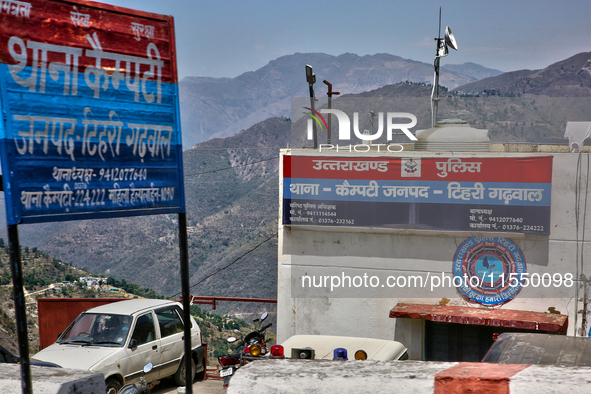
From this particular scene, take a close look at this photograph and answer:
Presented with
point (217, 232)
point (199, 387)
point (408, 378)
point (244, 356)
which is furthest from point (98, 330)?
point (217, 232)

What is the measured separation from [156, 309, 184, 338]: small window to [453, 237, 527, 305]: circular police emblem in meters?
5.40

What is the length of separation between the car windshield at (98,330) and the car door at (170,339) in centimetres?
75

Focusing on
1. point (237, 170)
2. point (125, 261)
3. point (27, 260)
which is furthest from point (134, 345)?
point (237, 170)

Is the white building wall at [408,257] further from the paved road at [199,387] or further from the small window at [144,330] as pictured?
the small window at [144,330]

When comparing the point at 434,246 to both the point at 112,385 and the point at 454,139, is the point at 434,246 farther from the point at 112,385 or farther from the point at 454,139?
the point at 112,385

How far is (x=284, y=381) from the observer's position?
7.64ft

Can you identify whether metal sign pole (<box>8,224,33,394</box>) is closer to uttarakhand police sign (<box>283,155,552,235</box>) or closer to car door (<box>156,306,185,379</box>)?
car door (<box>156,306,185,379</box>)

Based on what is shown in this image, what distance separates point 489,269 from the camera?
10352 mm

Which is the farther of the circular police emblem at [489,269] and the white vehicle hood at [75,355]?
the circular police emblem at [489,269]

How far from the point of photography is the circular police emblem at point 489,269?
10266mm

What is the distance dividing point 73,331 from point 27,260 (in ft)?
117

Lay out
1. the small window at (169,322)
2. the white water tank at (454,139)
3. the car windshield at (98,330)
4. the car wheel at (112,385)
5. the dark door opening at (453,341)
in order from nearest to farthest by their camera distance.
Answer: the car wheel at (112,385), the car windshield at (98,330), the small window at (169,322), the dark door opening at (453,341), the white water tank at (454,139)

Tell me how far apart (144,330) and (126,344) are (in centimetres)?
55

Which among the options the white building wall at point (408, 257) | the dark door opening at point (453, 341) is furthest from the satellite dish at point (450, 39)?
the dark door opening at point (453, 341)
